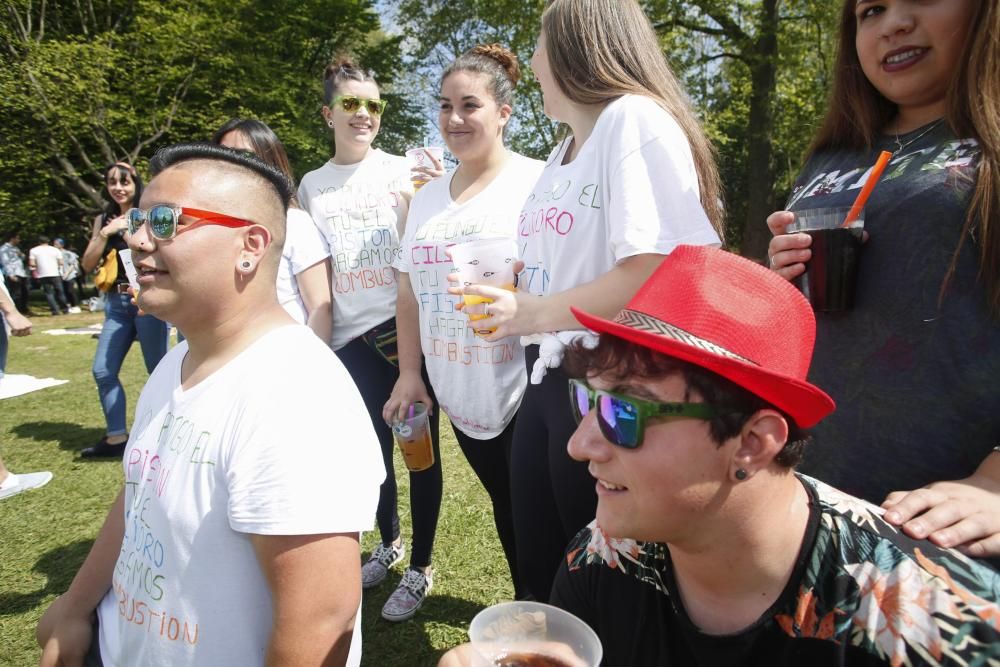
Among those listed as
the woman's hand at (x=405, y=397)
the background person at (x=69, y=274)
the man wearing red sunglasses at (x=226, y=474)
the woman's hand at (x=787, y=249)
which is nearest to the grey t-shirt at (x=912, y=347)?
the woman's hand at (x=787, y=249)

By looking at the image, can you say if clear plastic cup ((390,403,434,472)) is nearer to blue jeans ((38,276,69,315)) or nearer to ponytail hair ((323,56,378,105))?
ponytail hair ((323,56,378,105))

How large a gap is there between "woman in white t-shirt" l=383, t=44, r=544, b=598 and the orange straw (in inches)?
54.0

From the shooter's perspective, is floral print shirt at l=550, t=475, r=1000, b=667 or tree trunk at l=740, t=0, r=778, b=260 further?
tree trunk at l=740, t=0, r=778, b=260

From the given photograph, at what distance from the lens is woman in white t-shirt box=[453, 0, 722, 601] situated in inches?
72.7

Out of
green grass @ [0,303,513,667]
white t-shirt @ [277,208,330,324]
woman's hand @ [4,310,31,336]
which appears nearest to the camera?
green grass @ [0,303,513,667]

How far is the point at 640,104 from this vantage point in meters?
1.92

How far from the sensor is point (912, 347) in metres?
1.44

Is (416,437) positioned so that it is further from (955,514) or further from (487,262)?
(955,514)

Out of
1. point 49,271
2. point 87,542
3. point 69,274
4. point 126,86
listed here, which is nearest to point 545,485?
point 87,542

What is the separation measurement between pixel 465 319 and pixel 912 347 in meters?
1.64

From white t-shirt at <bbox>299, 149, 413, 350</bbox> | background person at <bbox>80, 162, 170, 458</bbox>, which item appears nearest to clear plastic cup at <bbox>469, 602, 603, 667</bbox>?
white t-shirt at <bbox>299, 149, 413, 350</bbox>

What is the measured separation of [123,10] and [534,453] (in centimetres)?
2405

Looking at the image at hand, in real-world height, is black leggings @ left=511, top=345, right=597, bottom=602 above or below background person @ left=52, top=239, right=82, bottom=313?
above

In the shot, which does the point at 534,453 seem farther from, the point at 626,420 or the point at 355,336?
the point at 355,336
